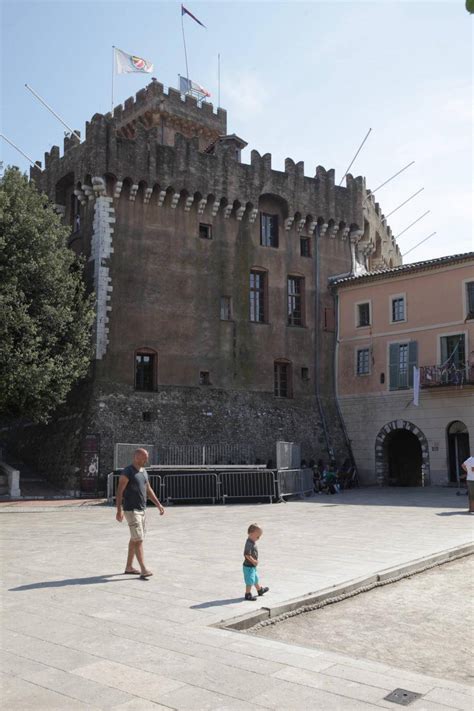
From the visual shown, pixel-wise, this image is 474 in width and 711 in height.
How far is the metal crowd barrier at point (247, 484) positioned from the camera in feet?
85.3

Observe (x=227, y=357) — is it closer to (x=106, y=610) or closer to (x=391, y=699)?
(x=106, y=610)

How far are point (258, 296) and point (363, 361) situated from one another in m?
6.56

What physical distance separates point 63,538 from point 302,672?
1037 centimetres

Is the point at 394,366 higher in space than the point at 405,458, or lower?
higher

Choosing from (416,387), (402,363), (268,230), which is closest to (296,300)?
(268,230)

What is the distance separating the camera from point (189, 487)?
1006 inches

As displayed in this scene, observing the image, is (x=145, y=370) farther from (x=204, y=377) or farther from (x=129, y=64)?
(x=129, y=64)

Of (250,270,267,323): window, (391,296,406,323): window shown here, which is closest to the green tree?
(250,270,267,323): window

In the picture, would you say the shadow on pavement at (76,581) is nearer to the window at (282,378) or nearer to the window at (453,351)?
the window at (453,351)

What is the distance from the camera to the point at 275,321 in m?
35.9

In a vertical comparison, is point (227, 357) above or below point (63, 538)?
above

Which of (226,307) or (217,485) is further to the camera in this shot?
(226,307)

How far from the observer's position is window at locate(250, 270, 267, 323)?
35.6 meters

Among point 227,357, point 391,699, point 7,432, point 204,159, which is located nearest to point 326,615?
point 391,699
